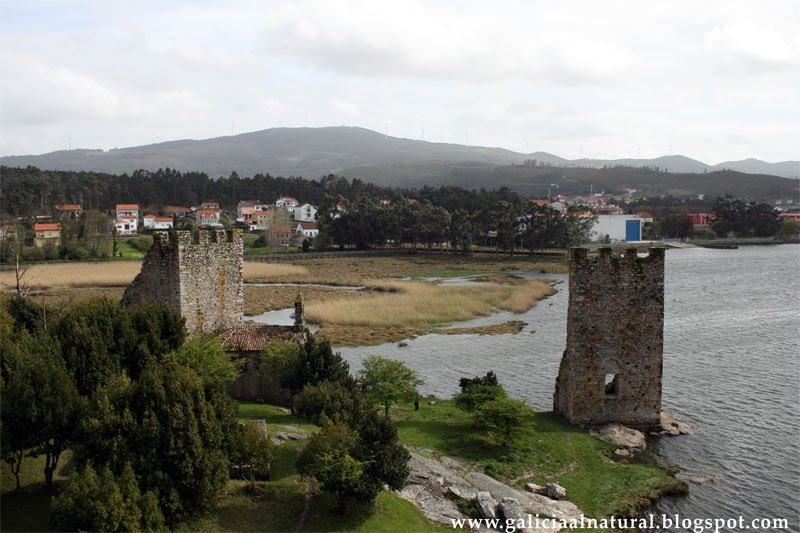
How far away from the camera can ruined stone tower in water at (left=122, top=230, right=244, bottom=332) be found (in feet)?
92.6

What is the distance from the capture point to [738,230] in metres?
160

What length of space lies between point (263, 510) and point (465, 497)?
5.99 m

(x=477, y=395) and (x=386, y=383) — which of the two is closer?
(x=477, y=395)

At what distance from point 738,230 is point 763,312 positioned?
369 feet

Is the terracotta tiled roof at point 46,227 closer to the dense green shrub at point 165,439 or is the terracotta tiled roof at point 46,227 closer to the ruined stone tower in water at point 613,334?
the ruined stone tower in water at point 613,334

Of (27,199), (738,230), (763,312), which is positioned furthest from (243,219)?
(763,312)

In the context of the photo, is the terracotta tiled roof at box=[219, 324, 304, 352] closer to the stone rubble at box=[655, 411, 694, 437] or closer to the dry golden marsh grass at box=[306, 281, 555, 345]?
the stone rubble at box=[655, 411, 694, 437]

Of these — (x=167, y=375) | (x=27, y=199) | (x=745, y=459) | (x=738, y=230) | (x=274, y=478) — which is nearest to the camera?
(x=167, y=375)

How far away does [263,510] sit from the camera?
56.1 feet

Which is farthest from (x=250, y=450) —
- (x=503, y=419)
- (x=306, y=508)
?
(x=503, y=419)

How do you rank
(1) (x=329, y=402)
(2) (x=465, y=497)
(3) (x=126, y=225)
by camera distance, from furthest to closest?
(3) (x=126, y=225) → (1) (x=329, y=402) → (2) (x=465, y=497)

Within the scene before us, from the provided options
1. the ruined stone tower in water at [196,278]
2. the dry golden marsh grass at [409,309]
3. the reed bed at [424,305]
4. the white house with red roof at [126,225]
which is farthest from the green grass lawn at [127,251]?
the ruined stone tower in water at [196,278]

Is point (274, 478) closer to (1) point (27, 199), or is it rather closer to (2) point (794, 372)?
(2) point (794, 372)

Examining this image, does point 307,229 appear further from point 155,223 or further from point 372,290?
point 372,290
